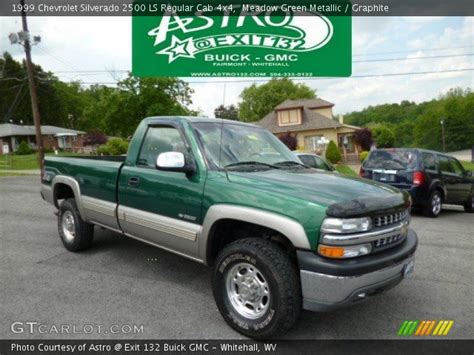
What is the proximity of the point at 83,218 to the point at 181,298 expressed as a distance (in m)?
2.08

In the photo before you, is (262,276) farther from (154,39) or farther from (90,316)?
(154,39)

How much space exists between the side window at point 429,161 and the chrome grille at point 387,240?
20.3 ft

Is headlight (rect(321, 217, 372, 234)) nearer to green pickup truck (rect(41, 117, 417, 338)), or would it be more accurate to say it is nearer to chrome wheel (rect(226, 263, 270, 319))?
green pickup truck (rect(41, 117, 417, 338))

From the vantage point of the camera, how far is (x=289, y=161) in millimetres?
3957

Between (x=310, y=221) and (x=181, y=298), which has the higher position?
(x=310, y=221)

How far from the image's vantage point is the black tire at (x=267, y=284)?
2643mm

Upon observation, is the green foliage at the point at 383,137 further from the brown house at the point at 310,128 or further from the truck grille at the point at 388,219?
the truck grille at the point at 388,219

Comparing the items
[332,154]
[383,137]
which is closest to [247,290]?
[332,154]

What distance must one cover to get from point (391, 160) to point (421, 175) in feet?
2.54

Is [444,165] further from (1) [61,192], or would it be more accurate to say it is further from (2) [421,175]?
(1) [61,192]

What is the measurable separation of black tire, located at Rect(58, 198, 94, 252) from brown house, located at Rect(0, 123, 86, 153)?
46.3 m

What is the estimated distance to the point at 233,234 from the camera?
3.36 metres

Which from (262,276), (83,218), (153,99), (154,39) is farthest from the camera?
(153,99)

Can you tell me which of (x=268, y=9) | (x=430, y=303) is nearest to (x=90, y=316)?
(x=430, y=303)
